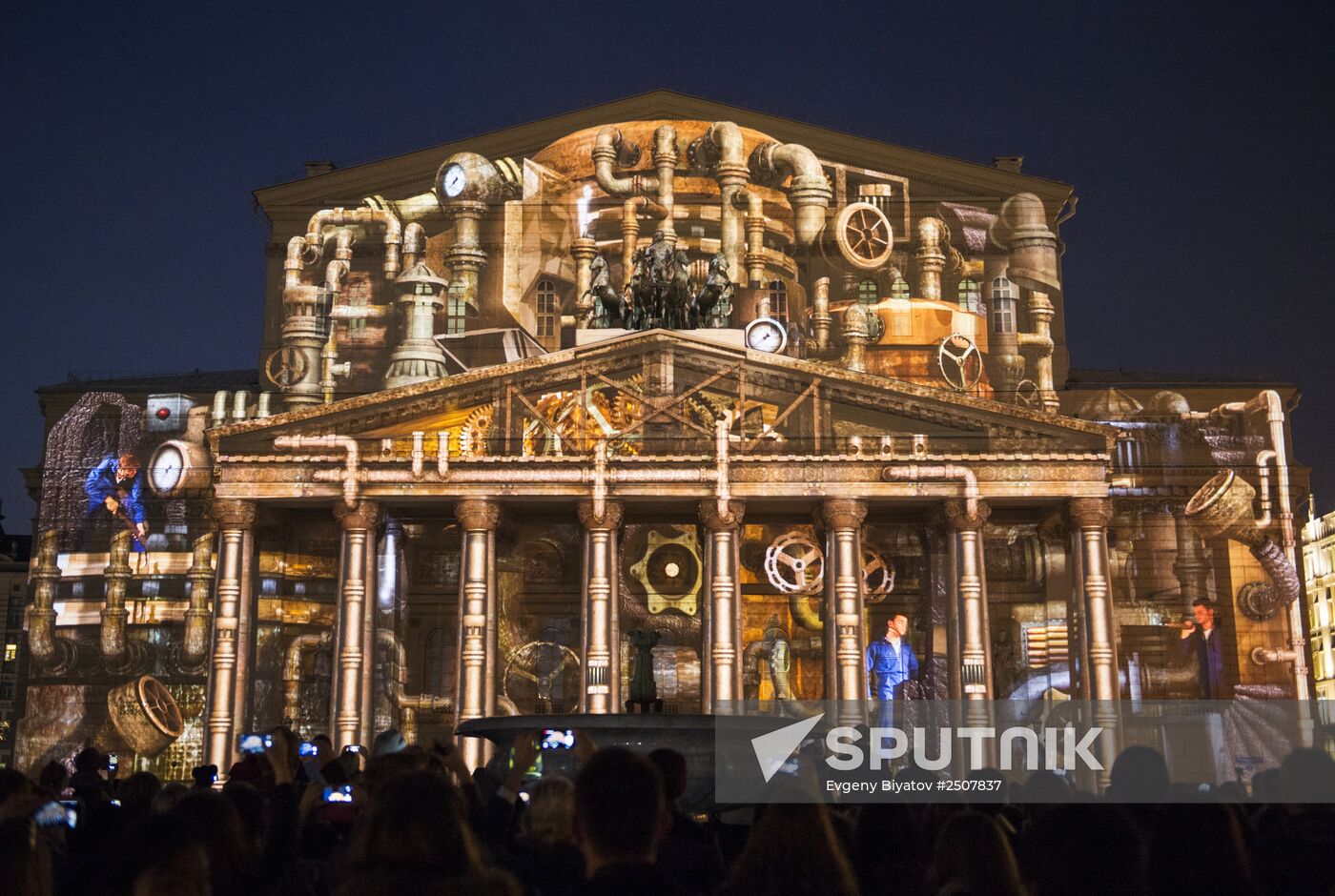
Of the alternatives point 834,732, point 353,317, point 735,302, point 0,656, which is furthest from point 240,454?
point 0,656

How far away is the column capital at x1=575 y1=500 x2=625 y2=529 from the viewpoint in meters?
44.9

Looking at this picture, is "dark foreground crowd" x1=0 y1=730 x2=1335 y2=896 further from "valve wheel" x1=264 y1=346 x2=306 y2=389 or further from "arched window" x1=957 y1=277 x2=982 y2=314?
"arched window" x1=957 y1=277 x2=982 y2=314

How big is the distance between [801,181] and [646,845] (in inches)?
1829

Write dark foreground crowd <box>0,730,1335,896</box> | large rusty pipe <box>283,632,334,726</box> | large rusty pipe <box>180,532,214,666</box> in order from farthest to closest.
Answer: large rusty pipe <box>180,532,214,666</box>, large rusty pipe <box>283,632,334,726</box>, dark foreground crowd <box>0,730,1335,896</box>

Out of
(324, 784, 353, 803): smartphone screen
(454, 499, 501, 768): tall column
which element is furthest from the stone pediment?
(324, 784, 353, 803): smartphone screen

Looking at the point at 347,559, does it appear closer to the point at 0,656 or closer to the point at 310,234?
the point at 310,234

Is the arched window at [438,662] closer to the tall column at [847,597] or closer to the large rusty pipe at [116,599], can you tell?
the large rusty pipe at [116,599]

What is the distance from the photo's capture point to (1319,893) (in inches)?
333

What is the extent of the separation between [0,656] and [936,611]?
6534 cm

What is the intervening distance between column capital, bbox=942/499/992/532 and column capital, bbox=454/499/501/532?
13.5 m

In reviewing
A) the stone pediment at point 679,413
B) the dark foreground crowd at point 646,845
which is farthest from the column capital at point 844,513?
the dark foreground crowd at point 646,845

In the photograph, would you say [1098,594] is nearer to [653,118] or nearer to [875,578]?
[875,578]

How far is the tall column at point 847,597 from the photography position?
43.5 metres

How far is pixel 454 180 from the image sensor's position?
52.3 m
